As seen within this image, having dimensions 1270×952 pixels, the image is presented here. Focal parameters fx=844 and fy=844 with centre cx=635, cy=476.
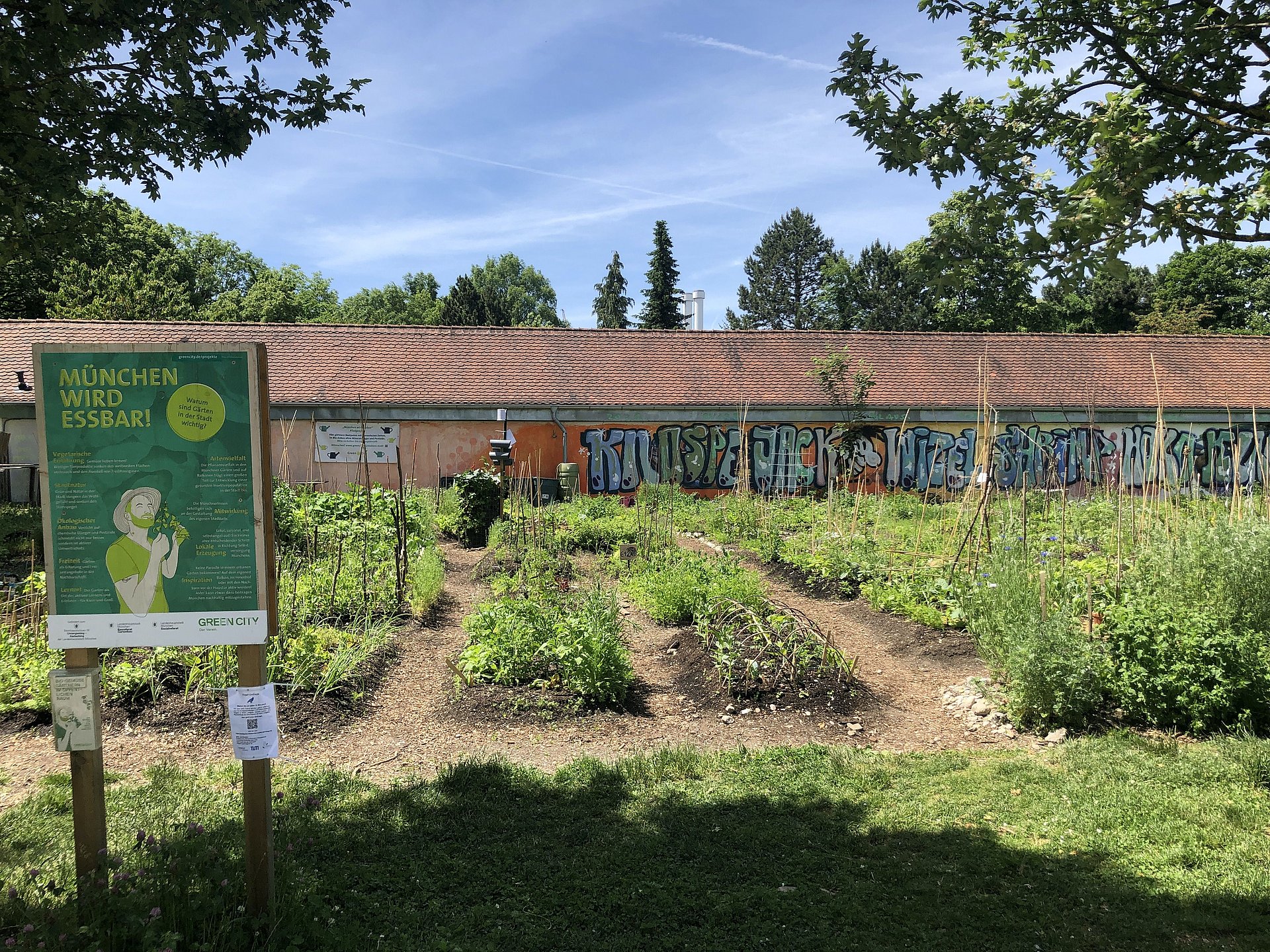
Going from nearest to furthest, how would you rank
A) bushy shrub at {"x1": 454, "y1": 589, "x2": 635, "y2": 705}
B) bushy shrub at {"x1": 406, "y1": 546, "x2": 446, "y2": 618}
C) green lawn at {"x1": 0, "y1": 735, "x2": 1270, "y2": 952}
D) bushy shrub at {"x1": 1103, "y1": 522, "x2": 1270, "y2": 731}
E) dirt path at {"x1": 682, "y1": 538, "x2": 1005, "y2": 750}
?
green lawn at {"x1": 0, "y1": 735, "x2": 1270, "y2": 952} < bushy shrub at {"x1": 1103, "y1": 522, "x2": 1270, "y2": 731} < dirt path at {"x1": 682, "y1": 538, "x2": 1005, "y2": 750} < bushy shrub at {"x1": 454, "y1": 589, "x2": 635, "y2": 705} < bushy shrub at {"x1": 406, "y1": 546, "x2": 446, "y2": 618}

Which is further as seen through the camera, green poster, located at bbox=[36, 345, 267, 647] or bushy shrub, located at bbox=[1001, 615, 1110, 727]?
bushy shrub, located at bbox=[1001, 615, 1110, 727]

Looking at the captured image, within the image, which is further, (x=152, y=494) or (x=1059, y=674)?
(x=1059, y=674)

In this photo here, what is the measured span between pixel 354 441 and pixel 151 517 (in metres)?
18.1

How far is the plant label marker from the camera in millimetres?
3316

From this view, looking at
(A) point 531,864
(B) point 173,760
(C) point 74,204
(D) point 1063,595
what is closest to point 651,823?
(A) point 531,864

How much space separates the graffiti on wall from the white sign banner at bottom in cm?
1743

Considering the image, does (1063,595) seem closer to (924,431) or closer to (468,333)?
(924,431)

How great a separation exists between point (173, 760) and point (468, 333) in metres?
19.4

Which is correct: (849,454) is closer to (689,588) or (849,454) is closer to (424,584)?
(689,588)

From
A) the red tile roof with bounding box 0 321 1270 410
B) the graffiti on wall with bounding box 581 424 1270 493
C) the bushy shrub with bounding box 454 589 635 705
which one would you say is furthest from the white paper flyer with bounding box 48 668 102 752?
the red tile roof with bounding box 0 321 1270 410

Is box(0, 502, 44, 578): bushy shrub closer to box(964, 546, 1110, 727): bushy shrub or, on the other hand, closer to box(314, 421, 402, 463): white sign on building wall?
box(964, 546, 1110, 727): bushy shrub

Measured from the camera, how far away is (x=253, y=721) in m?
3.29

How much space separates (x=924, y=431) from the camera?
22.2 metres

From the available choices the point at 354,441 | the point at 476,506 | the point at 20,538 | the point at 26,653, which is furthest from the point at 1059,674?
the point at 354,441
